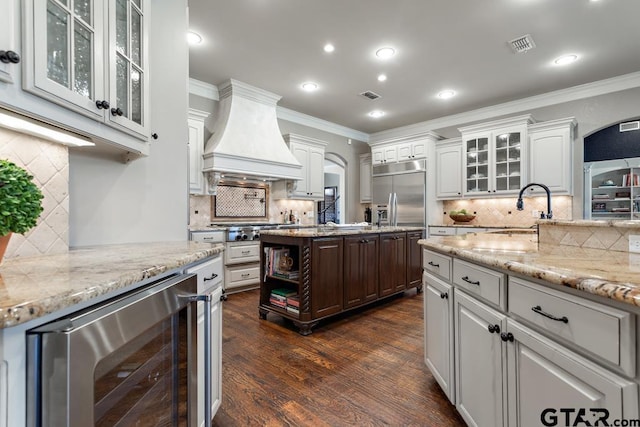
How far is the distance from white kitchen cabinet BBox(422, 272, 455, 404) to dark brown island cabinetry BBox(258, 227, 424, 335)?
112 centimetres

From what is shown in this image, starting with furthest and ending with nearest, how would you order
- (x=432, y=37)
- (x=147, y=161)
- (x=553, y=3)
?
(x=432, y=37) < (x=553, y=3) < (x=147, y=161)

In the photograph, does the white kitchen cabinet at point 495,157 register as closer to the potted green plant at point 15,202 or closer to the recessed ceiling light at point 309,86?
the recessed ceiling light at point 309,86

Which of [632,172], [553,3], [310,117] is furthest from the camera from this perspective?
[310,117]

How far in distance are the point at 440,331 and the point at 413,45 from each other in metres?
3.13

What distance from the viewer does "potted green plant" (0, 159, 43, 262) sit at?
85 cm

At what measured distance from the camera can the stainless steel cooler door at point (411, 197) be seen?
5852 millimetres

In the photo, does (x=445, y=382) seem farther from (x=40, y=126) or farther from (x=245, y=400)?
(x=40, y=126)

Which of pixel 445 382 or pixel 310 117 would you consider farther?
pixel 310 117

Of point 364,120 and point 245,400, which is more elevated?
point 364,120

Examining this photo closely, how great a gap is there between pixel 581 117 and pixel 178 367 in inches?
232

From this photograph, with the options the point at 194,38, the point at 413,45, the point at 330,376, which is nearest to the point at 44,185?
the point at 330,376

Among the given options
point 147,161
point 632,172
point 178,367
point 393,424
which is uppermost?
point 632,172

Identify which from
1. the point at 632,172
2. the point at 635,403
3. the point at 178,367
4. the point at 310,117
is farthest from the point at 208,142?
the point at 632,172

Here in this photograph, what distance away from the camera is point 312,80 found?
4473mm
